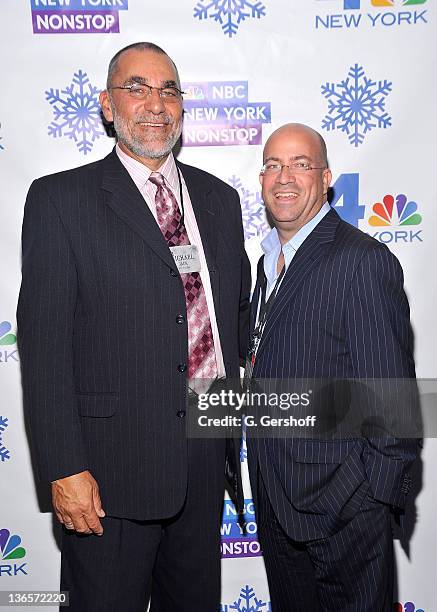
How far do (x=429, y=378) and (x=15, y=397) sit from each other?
6.18ft

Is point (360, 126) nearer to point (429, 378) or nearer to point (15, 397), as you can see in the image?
point (429, 378)

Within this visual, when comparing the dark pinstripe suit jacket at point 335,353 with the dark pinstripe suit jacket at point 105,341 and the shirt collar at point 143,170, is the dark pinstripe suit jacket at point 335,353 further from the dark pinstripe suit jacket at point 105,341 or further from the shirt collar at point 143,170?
the shirt collar at point 143,170

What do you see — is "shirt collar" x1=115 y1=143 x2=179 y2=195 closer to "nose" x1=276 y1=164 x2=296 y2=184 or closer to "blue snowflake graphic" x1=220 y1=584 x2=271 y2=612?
"nose" x1=276 y1=164 x2=296 y2=184

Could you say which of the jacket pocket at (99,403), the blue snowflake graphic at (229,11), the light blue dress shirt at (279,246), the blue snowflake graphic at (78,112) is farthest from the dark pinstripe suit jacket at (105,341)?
the blue snowflake graphic at (229,11)

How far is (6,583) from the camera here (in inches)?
107

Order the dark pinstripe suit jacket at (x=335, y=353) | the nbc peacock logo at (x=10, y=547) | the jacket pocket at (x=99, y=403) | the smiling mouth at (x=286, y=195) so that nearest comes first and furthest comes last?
the dark pinstripe suit jacket at (x=335, y=353), the jacket pocket at (x=99, y=403), the smiling mouth at (x=286, y=195), the nbc peacock logo at (x=10, y=547)

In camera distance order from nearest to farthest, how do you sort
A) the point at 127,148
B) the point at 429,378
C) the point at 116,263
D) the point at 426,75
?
the point at 116,263 < the point at 127,148 < the point at 426,75 < the point at 429,378

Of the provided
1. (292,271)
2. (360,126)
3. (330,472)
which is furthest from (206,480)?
(360,126)

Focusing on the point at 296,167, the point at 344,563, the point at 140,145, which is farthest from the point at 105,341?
the point at 344,563

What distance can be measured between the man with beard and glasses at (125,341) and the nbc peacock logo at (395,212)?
0.93 m

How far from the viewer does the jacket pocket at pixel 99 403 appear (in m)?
1.78

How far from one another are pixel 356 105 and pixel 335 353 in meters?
1.29

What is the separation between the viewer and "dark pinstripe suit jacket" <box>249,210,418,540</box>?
1.68 meters

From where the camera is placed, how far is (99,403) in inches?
70.2
